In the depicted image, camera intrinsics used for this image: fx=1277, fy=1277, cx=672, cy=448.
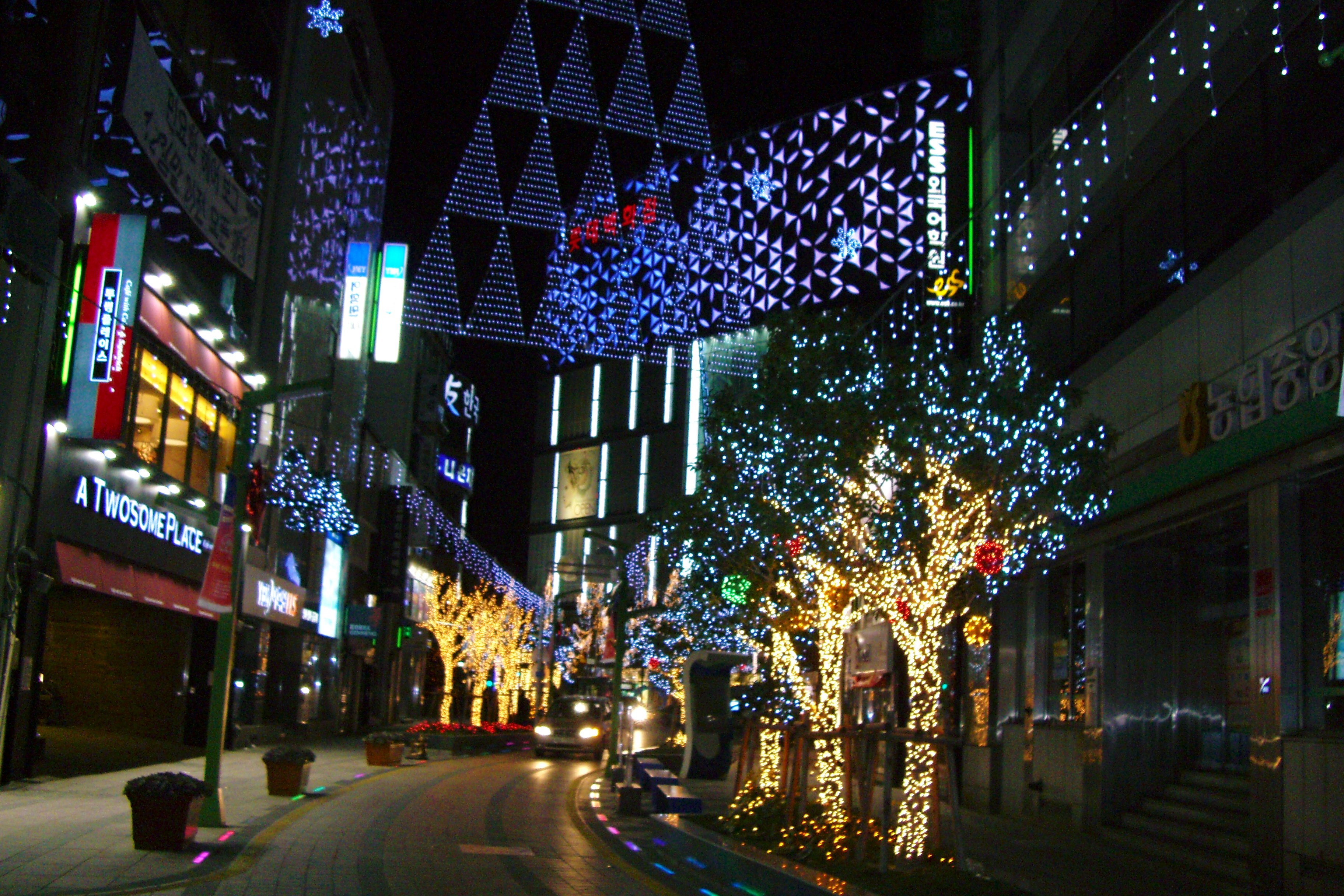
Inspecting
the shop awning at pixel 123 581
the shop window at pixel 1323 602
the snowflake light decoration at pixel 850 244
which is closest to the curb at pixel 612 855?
the shop awning at pixel 123 581

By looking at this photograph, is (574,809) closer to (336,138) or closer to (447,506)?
(336,138)

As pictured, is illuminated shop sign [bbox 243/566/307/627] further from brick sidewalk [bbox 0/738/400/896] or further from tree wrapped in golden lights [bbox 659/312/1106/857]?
tree wrapped in golden lights [bbox 659/312/1106/857]

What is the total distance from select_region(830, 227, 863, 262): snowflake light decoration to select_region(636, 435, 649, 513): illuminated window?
54791mm

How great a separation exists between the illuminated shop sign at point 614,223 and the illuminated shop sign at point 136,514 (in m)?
18.2

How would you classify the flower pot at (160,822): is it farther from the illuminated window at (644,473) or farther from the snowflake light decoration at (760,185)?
the illuminated window at (644,473)

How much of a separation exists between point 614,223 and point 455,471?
3127 centimetres

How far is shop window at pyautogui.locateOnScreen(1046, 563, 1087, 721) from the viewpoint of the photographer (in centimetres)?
1973

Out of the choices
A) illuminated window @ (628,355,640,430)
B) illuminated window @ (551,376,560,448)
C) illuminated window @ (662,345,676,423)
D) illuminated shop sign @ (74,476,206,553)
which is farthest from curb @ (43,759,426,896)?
illuminated window @ (551,376,560,448)

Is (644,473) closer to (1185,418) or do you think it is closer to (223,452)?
(223,452)

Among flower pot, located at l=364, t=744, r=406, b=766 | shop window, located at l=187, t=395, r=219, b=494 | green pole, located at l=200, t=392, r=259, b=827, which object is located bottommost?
flower pot, located at l=364, t=744, r=406, b=766

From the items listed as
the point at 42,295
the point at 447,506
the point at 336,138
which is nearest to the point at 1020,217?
the point at 42,295

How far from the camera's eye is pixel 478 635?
171 ft

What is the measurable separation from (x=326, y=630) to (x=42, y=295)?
82.6 ft

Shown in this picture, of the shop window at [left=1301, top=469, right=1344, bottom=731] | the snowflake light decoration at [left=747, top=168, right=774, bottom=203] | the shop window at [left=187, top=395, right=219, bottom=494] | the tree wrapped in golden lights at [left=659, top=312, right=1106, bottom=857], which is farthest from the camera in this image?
the snowflake light decoration at [left=747, top=168, right=774, bottom=203]
